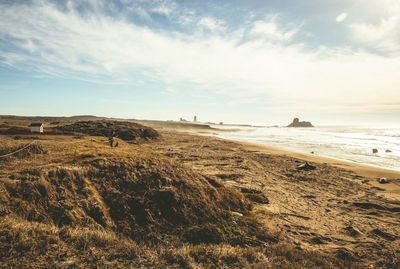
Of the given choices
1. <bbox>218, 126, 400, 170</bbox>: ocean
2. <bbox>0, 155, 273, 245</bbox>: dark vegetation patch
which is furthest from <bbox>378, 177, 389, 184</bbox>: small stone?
<bbox>0, 155, 273, 245</bbox>: dark vegetation patch

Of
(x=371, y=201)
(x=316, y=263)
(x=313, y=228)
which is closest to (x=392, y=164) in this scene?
(x=371, y=201)

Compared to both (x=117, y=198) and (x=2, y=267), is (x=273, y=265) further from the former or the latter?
(x=2, y=267)

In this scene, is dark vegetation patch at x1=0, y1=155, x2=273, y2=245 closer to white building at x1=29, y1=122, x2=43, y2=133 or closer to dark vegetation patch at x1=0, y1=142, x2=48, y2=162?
dark vegetation patch at x1=0, y1=142, x2=48, y2=162

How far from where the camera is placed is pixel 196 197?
7.67 meters

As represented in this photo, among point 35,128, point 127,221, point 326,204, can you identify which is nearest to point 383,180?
point 326,204

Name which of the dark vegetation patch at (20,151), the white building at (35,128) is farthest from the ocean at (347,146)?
the white building at (35,128)

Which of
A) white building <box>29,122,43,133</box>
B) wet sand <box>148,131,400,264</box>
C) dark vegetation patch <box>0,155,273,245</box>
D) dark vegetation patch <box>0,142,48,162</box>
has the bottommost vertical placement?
wet sand <box>148,131,400,264</box>

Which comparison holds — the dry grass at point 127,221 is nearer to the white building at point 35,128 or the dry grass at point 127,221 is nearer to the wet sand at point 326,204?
the wet sand at point 326,204

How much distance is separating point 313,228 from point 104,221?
5.65 metres

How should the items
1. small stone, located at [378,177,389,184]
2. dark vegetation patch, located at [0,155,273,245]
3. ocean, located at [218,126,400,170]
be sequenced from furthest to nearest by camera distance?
ocean, located at [218,126,400,170] → small stone, located at [378,177,389,184] → dark vegetation patch, located at [0,155,273,245]

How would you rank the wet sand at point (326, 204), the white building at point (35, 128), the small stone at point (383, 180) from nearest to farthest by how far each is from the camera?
1. the wet sand at point (326, 204)
2. the small stone at point (383, 180)
3. the white building at point (35, 128)

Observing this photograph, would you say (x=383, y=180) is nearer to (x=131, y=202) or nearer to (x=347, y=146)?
(x=131, y=202)

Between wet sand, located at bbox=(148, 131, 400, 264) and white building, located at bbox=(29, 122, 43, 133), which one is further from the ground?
white building, located at bbox=(29, 122, 43, 133)

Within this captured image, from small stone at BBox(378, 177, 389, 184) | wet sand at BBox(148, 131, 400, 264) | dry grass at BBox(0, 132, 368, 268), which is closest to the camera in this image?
dry grass at BBox(0, 132, 368, 268)
